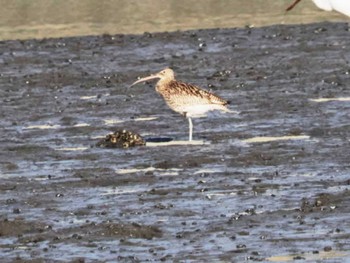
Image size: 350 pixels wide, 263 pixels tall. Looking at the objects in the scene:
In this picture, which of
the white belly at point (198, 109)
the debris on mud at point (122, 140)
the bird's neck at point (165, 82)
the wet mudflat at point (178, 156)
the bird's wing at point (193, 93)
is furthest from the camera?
the bird's neck at point (165, 82)

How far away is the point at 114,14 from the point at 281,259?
2112 cm

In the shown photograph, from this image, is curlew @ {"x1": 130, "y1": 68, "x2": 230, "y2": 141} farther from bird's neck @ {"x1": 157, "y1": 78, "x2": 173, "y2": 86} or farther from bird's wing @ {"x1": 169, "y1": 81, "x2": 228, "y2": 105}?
bird's neck @ {"x1": 157, "y1": 78, "x2": 173, "y2": 86}

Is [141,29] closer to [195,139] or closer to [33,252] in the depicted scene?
[195,139]

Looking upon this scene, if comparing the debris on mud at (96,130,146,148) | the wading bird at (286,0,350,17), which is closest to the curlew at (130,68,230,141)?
the debris on mud at (96,130,146,148)

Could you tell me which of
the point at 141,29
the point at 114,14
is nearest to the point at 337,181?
the point at 141,29

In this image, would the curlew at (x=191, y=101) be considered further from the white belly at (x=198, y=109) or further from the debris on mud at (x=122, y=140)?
the debris on mud at (x=122, y=140)

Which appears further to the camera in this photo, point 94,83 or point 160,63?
point 160,63

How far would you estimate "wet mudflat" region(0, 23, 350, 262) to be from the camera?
10.7 m

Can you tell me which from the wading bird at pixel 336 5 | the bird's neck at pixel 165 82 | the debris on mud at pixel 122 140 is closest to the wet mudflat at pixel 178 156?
the debris on mud at pixel 122 140

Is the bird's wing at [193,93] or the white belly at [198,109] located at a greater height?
the bird's wing at [193,93]

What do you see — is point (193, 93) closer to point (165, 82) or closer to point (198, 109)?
point (198, 109)

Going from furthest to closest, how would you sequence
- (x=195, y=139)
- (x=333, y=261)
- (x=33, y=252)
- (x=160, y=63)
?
(x=160, y=63) < (x=195, y=139) < (x=33, y=252) < (x=333, y=261)

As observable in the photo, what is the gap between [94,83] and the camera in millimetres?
21531

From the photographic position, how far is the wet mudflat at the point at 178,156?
1067 centimetres
